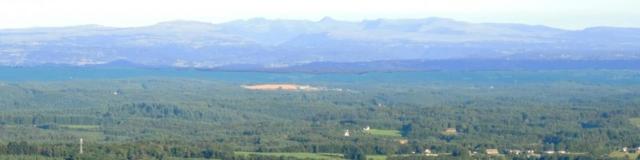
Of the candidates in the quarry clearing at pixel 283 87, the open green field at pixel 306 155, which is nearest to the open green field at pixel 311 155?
the open green field at pixel 306 155

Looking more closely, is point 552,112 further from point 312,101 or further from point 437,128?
point 312,101

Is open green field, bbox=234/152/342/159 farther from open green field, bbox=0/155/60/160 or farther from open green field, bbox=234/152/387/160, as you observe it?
open green field, bbox=0/155/60/160

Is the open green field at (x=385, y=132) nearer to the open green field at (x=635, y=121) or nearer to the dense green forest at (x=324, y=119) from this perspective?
the dense green forest at (x=324, y=119)

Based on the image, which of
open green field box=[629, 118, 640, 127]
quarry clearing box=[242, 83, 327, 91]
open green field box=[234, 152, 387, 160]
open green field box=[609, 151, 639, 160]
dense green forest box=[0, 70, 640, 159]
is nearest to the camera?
open green field box=[234, 152, 387, 160]

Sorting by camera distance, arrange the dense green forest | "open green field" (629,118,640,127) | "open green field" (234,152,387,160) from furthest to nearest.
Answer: "open green field" (629,118,640,127) < the dense green forest < "open green field" (234,152,387,160)


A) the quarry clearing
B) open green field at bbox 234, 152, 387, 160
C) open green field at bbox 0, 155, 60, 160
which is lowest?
the quarry clearing

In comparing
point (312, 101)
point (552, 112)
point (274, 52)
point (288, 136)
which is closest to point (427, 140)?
point (288, 136)

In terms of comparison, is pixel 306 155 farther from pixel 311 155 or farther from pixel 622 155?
pixel 622 155

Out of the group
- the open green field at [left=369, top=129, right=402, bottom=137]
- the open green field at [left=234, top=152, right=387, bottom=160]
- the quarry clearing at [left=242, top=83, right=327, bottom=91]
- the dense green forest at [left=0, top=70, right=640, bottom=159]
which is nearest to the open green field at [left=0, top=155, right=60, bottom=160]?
the dense green forest at [left=0, top=70, right=640, bottom=159]

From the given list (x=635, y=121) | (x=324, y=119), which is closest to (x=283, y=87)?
(x=324, y=119)
